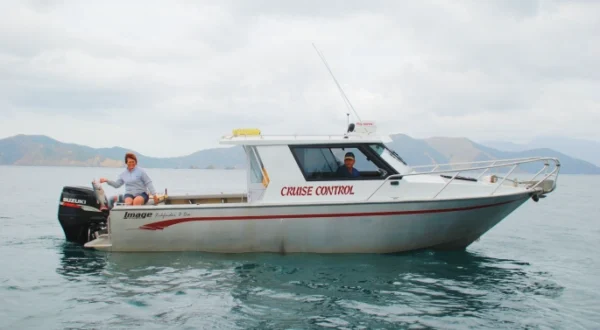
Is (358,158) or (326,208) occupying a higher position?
(358,158)

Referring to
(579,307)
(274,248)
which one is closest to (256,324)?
(274,248)

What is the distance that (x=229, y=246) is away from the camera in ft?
30.7

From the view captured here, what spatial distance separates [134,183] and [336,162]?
13.1ft

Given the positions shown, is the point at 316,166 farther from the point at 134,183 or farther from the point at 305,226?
the point at 134,183

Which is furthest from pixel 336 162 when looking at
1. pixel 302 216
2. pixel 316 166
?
pixel 302 216

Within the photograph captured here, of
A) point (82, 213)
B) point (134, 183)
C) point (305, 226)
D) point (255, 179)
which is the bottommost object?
point (305, 226)

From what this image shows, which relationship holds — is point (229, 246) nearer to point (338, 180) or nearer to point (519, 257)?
point (338, 180)

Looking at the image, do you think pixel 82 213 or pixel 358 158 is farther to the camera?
pixel 82 213

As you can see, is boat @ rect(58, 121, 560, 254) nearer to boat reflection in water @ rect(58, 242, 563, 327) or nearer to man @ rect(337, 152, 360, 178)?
man @ rect(337, 152, 360, 178)

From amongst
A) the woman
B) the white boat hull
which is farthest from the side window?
the woman

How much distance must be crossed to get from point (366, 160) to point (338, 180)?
2.30 feet

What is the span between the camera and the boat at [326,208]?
9.02 m

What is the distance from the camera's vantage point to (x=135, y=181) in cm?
962

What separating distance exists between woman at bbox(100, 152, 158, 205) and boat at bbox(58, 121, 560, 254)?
0.27 m
